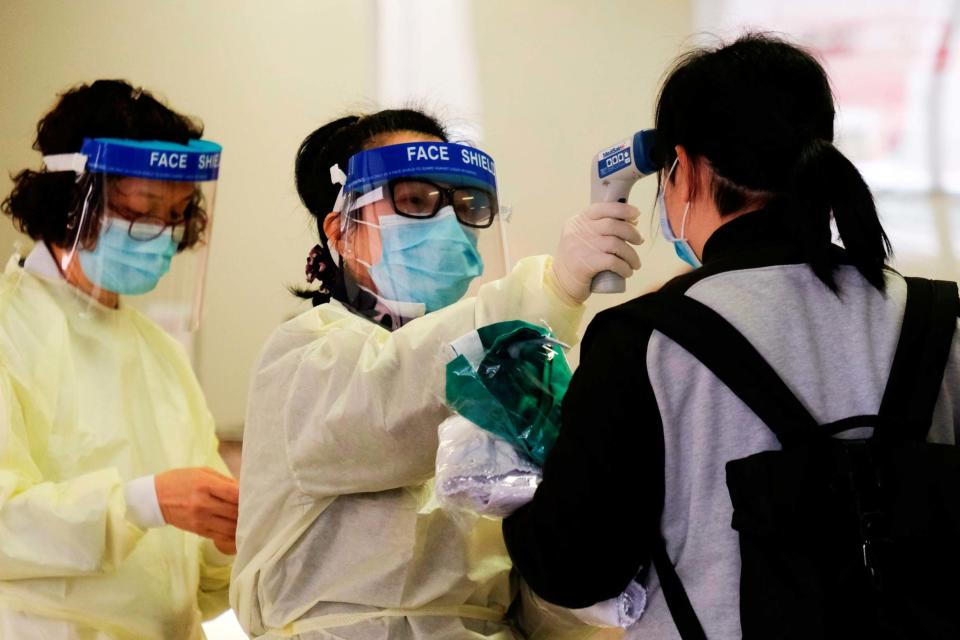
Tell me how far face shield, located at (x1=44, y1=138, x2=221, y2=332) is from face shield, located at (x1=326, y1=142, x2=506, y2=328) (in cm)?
51

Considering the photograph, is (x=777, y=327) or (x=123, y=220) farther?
(x=123, y=220)

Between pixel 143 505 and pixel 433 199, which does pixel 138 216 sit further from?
pixel 433 199

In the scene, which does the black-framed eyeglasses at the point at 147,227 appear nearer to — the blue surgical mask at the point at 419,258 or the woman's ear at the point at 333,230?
the woman's ear at the point at 333,230

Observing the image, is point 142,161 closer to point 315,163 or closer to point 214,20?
point 315,163

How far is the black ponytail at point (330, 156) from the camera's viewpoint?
1.67 metres

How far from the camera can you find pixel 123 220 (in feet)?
6.25

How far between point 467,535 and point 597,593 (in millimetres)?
461

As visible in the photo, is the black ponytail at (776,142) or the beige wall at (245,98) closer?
the black ponytail at (776,142)

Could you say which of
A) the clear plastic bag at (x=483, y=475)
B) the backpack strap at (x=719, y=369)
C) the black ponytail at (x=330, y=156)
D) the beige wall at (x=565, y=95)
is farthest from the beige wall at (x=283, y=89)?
the backpack strap at (x=719, y=369)

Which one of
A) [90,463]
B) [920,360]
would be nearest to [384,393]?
[920,360]

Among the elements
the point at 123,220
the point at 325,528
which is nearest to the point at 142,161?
the point at 123,220

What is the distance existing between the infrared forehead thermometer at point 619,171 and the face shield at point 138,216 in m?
0.90

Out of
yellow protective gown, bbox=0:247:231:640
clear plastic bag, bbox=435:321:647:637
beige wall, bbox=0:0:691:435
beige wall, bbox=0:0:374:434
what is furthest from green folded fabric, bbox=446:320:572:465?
beige wall, bbox=0:0:374:434

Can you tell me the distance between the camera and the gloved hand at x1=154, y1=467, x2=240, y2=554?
1732 mm
